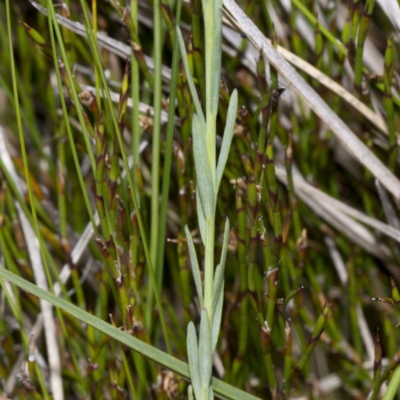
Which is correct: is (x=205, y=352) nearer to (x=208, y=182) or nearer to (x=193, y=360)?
(x=193, y=360)

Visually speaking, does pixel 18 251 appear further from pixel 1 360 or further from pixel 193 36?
pixel 193 36

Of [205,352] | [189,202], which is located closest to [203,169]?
[205,352]

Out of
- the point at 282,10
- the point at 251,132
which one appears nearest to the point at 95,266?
the point at 251,132

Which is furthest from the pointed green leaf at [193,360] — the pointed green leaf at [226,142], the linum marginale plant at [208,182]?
the pointed green leaf at [226,142]

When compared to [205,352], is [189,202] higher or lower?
higher

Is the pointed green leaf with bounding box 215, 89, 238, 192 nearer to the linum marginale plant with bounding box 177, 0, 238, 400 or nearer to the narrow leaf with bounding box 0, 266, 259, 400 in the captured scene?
the linum marginale plant with bounding box 177, 0, 238, 400

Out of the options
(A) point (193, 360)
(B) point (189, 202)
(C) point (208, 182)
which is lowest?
(A) point (193, 360)

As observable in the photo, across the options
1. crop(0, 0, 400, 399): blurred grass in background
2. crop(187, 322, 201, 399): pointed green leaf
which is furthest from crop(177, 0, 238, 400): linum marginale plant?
crop(0, 0, 400, 399): blurred grass in background
